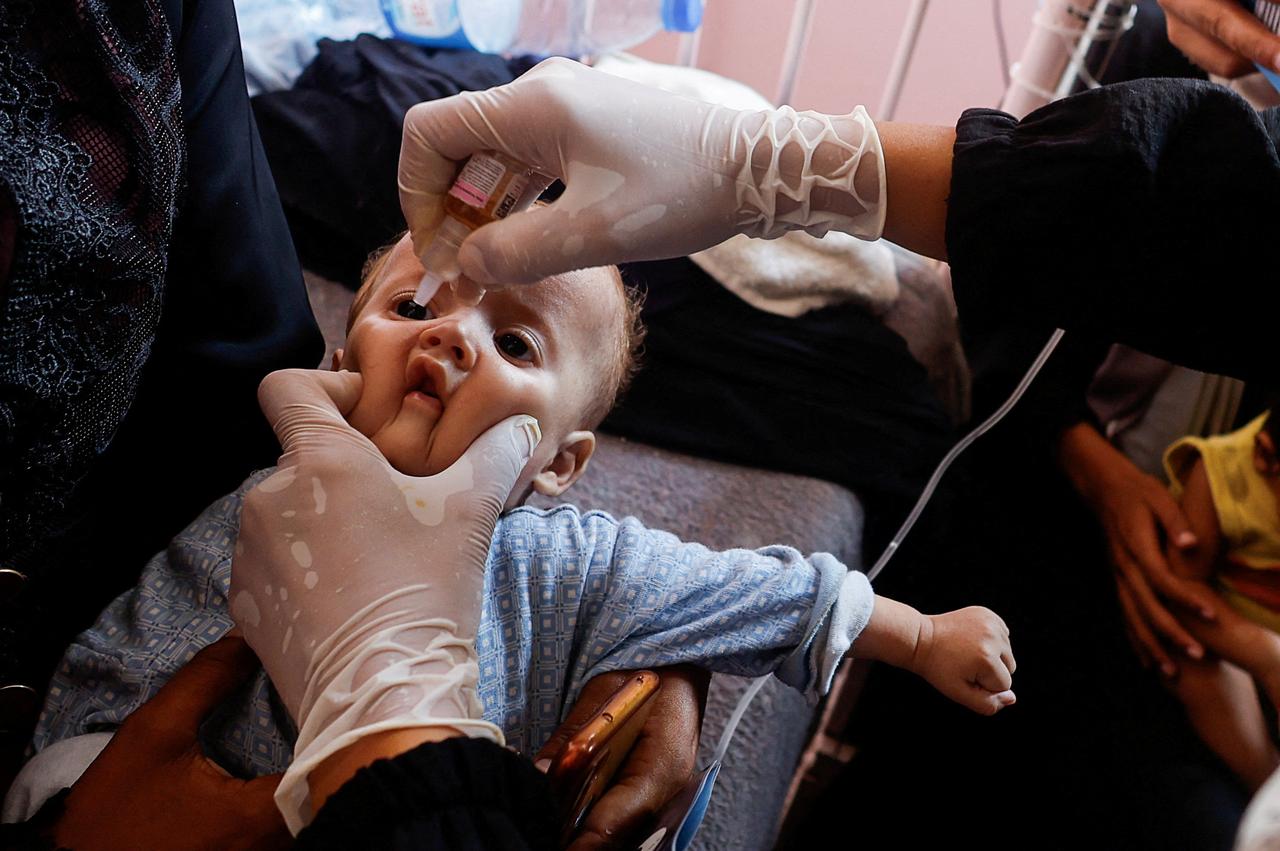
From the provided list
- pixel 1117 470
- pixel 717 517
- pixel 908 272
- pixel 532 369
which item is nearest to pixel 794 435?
pixel 717 517

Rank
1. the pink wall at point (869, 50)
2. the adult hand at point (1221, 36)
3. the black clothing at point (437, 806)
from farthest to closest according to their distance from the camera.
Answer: the pink wall at point (869, 50) → the adult hand at point (1221, 36) → the black clothing at point (437, 806)

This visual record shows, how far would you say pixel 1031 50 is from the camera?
1.83m

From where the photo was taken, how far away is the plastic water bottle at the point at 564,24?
1.99 metres

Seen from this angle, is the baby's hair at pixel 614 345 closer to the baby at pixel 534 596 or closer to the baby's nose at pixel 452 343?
the baby at pixel 534 596

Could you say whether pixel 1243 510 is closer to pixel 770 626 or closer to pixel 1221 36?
pixel 1221 36

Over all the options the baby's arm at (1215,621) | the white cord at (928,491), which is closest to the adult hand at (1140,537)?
the baby's arm at (1215,621)

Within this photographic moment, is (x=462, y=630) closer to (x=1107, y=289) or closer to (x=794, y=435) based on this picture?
(x=1107, y=289)

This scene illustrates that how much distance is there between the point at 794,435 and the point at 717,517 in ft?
0.84

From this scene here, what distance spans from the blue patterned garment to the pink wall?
5.99ft

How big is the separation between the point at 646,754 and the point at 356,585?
13.3 inches

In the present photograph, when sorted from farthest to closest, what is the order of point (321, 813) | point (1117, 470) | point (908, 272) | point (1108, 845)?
point (908, 272) → point (1117, 470) → point (1108, 845) → point (321, 813)

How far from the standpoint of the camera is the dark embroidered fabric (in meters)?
0.73

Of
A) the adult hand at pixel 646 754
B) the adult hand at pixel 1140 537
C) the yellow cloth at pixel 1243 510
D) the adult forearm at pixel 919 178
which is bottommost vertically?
the adult hand at pixel 1140 537

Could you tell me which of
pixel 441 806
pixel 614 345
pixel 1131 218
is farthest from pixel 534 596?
pixel 1131 218
